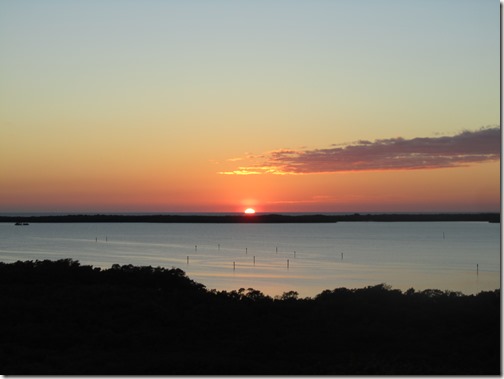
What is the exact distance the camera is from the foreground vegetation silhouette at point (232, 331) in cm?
1596

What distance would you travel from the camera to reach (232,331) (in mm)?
21859

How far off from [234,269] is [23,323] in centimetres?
4990

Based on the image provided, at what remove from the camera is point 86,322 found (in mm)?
22234

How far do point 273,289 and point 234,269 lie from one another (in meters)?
20.8

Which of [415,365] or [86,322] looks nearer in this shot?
[415,365]

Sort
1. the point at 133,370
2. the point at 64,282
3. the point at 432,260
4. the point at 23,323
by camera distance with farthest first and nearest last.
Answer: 1. the point at 432,260
2. the point at 64,282
3. the point at 23,323
4. the point at 133,370

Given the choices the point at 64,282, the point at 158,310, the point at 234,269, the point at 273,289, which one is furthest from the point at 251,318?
the point at 234,269

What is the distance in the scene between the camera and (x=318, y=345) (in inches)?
767

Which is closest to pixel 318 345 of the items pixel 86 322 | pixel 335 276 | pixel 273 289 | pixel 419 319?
pixel 419 319

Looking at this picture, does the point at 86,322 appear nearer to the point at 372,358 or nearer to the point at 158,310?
the point at 158,310

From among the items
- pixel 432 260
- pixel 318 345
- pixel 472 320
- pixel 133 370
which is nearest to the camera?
pixel 133 370

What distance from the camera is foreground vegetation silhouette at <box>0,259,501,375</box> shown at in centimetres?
1596

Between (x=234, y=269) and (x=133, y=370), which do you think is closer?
(x=133, y=370)

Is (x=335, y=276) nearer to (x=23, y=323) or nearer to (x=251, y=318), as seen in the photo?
(x=251, y=318)
